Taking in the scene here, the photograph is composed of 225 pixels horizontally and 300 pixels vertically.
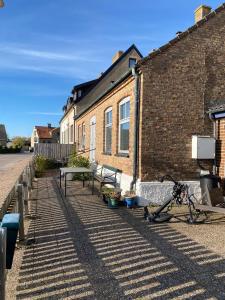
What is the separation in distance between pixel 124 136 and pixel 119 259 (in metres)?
6.88

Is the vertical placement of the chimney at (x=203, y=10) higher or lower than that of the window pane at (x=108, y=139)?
higher

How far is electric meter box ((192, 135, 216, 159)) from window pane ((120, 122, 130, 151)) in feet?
7.87

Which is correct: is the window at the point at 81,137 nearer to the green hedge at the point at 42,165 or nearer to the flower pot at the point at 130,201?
the green hedge at the point at 42,165

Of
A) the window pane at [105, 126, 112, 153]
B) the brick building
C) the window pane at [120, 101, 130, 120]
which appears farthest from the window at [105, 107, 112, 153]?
the brick building

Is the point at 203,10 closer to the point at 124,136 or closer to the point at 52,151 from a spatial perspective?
the point at 124,136

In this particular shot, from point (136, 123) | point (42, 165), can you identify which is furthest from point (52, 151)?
point (136, 123)

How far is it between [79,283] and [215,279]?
178 cm

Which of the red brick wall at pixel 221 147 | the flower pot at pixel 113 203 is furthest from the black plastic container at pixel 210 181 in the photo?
the flower pot at pixel 113 203

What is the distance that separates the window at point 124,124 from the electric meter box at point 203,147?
2.43m

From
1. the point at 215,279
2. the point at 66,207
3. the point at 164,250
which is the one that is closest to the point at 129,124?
the point at 66,207

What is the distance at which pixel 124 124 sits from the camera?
11664mm

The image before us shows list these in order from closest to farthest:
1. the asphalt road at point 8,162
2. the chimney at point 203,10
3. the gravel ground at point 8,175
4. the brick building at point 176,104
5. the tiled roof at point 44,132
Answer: the brick building at point 176,104
the chimney at point 203,10
the gravel ground at point 8,175
the asphalt road at point 8,162
the tiled roof at point 44,132

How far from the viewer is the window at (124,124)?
11.2 metres

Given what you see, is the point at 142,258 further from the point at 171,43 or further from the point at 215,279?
the point at 171,43
